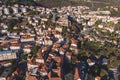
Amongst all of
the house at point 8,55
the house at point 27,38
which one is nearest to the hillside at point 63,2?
the house at point 27,38

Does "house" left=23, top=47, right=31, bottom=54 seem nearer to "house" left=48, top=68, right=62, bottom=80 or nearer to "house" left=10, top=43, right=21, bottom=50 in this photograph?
"house" left=10, top=43, right=21, bottom=50

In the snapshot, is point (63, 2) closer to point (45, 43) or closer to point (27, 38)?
point (27, 38)

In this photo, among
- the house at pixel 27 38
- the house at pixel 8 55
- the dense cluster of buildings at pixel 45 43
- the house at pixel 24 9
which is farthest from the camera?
the house at pixel 24 9

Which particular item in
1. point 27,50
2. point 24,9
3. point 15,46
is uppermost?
point 24,9

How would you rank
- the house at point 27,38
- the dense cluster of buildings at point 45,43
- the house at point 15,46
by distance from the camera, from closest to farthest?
the dense cluster of buildings at point 45,43 → the house at point 15,46 → the house at point 27,38

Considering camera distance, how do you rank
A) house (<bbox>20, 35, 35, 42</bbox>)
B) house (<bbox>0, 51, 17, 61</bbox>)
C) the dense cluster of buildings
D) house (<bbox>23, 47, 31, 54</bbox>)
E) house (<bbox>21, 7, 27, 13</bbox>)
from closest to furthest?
Result: the dense cluster of buildings, house (<bbox>0, 51, 17, 61</bbox>), house (<bbox>23, 47, 31, 54</bbox>), house (<bbox>20, 35, 35, 42</bbox>), house (<bbox>21, 7, 27, 13</bbox>)

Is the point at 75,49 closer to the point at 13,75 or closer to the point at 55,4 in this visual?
the point at 13,75

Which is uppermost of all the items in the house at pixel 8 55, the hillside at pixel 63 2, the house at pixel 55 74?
the hillside at pixel 63 2

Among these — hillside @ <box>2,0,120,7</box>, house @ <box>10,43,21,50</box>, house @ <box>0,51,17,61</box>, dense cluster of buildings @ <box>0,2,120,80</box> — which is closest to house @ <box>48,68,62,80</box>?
dense cluster of buildings @ <box>0,2,120,80</box>

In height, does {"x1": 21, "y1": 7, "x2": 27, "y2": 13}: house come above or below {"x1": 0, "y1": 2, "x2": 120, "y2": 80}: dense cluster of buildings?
above

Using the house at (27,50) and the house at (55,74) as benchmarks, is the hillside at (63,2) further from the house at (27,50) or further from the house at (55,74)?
the house at (55,74)

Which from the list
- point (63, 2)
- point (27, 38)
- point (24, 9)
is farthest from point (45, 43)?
point (63, 2)
